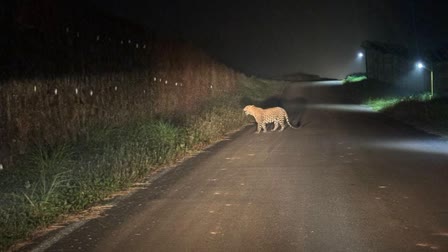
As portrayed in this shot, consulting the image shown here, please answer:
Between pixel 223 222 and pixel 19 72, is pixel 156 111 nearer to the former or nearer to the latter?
pixel 19 72

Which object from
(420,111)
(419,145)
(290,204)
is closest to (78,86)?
(290,204)

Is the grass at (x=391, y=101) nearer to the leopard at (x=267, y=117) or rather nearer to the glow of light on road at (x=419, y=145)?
the leopard at (x=267, y=117)

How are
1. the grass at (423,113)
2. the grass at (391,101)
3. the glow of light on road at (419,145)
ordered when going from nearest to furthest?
the glow of light on road at (419,145) < the grass at (423,113) < the grass at (391,101)

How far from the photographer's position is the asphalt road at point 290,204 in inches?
264

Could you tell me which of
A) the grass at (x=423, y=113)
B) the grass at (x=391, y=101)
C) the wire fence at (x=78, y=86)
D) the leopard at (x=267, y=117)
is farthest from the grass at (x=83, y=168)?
the grass at (x=391, y=101)

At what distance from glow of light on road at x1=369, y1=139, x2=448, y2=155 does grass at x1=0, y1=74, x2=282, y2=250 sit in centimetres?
548

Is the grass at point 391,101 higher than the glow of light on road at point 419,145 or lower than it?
higher

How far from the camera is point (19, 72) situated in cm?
1226

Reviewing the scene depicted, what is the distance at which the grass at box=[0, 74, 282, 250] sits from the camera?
26.0 feet

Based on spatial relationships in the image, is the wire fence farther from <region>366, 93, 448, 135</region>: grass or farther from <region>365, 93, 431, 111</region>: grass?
<region>365, 93, 431, 111</region>: grass

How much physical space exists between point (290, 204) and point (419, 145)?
855 cm

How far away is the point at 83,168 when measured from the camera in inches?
415

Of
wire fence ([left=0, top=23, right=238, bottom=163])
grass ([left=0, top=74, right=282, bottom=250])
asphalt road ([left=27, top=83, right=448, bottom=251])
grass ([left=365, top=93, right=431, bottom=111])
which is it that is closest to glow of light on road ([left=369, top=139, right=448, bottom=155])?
asphalt road ([left=27, top=83, right=448, bottom=251])

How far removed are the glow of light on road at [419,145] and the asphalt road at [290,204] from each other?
0.09 feet
